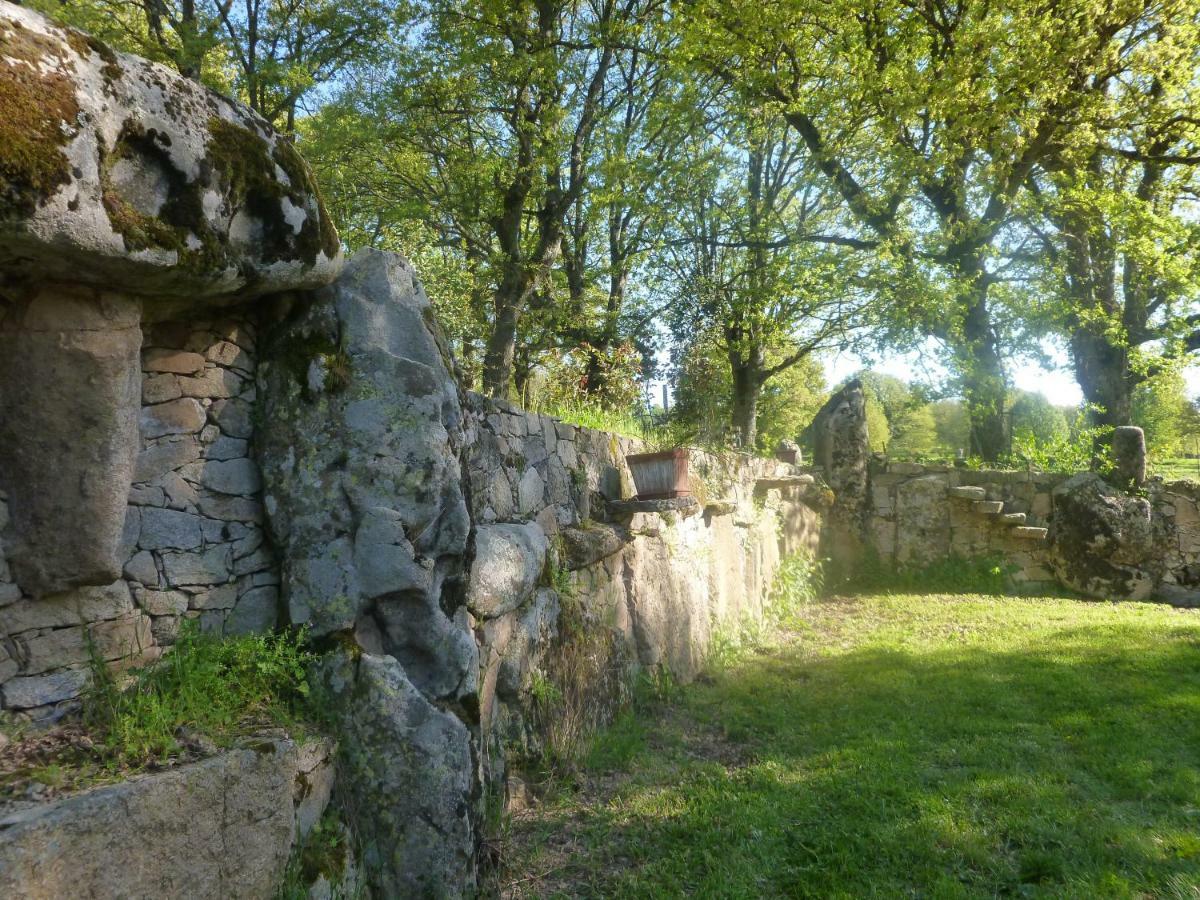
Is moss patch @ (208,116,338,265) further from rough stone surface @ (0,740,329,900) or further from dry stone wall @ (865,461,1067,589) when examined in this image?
dry stone wall @ (865,461,1067,589)

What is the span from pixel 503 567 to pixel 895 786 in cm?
253

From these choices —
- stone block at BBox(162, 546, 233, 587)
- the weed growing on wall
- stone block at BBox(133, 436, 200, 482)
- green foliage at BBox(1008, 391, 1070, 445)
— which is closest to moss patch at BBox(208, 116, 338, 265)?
stone block at BBox(133, 436, 200, 482)

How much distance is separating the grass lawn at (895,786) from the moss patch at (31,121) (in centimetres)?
295

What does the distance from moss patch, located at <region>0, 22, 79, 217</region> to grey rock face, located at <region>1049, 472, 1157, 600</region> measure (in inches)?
470

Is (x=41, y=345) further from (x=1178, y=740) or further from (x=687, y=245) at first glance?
(x=687, y=245)

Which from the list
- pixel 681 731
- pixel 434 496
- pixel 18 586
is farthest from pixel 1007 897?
pixel 18 586

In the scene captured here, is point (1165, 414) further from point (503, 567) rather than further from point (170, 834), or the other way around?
point (170, 834)

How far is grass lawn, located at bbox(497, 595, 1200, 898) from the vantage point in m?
3.46

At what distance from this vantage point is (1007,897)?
331cm

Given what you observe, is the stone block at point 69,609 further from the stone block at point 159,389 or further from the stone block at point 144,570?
the stone block at point 159,389

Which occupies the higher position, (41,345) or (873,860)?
(41,345)

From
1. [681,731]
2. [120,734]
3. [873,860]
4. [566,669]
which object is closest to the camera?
[120,734]

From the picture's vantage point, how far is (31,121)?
208cm

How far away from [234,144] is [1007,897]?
4.27 metres
